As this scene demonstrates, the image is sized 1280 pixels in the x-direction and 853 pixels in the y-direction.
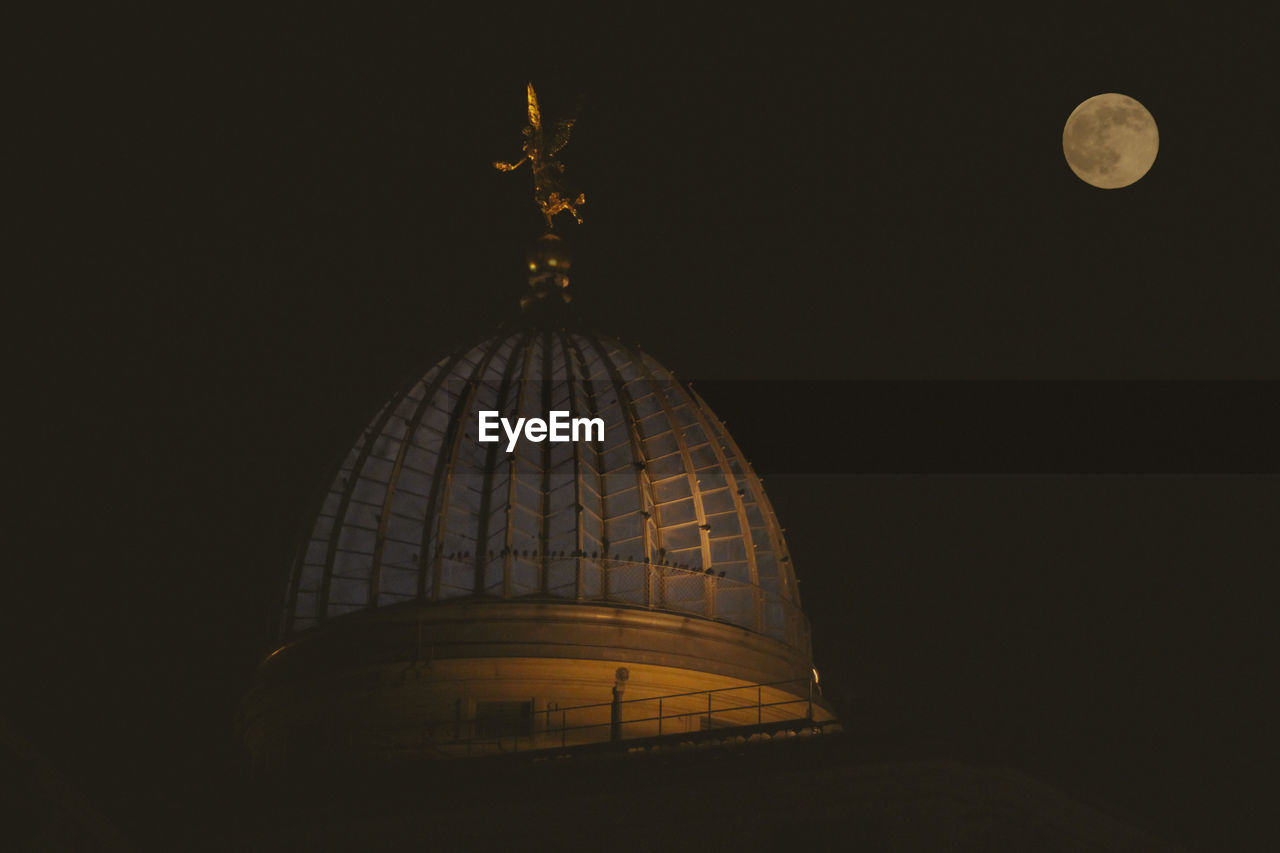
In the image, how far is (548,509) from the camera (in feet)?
126

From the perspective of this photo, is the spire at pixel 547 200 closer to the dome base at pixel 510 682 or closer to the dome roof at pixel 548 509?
the dome roof at pixel 548 509

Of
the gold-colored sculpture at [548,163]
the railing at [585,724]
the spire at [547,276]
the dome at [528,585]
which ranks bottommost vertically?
the railing at [585,724]

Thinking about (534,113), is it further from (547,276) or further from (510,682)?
(510,682)

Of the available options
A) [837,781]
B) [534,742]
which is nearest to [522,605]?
[534,742]

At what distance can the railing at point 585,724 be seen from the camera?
36188 millimetres

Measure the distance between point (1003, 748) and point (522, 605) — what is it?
37.7 feet

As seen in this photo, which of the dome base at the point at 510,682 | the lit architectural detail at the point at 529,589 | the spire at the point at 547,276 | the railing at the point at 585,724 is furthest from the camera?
the spire at the point at 547,276

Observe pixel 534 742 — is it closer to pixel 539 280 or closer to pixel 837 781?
pixel 837 781

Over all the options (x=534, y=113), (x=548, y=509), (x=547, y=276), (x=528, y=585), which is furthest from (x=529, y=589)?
(x=534, y=113)

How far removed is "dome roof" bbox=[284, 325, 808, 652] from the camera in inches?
1499

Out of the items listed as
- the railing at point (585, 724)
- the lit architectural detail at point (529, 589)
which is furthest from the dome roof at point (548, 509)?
the railing at point (585, 724)

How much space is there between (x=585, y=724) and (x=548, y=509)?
4.14 metres

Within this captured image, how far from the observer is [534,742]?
3625 centimetres

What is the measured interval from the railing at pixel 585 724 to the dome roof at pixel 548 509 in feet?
6.06
